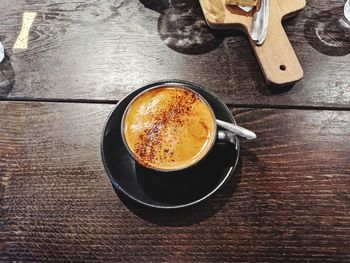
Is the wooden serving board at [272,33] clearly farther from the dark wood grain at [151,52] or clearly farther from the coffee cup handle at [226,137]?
the coffee cup handle at [226,137]

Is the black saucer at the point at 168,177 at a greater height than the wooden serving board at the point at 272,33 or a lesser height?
lesser

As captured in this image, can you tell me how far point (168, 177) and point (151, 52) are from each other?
0.44m

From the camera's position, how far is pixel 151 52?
1.20 m

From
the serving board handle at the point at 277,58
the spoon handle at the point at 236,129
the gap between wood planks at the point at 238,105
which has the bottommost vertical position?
the gap between wood planks at the point at 238,105

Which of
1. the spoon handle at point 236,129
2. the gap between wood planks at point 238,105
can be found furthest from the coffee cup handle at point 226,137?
the gap between wood planks at point 238,105

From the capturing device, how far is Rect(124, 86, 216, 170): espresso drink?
35.4 inches

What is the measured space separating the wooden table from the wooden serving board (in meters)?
0.03

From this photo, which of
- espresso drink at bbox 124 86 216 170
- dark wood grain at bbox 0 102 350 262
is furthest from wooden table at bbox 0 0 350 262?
espresso drink at bbox 124 86 216 170

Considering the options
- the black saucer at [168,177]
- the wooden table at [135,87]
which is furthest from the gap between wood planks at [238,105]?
the black saucer at [168,177]

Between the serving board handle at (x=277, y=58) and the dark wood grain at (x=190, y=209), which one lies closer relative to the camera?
the dark wood grain at (x=190, y=209)

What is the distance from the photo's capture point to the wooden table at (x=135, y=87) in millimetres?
905

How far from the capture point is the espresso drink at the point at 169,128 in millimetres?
898

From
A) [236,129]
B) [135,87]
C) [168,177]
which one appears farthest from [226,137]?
[135,87]

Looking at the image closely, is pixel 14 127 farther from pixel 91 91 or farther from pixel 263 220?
pixel 263 220
